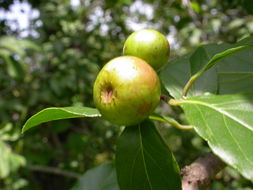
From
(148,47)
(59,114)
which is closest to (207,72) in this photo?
(148,47)

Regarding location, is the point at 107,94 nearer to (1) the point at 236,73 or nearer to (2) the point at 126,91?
(2) the point at 126,91

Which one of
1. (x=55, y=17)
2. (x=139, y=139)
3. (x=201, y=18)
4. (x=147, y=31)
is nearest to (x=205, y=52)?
(x=147, y=31)

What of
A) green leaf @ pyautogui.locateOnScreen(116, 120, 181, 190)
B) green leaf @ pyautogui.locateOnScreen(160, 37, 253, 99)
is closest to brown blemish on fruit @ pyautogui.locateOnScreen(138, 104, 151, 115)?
green leaf @ pyautogui.locateOnScreen(116, 120, 181, 190)

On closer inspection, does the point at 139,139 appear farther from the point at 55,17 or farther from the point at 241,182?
the point at 55,17

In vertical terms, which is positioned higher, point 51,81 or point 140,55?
point 140,55

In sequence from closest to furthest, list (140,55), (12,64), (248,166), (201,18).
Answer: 1. (248,166)
2. (140,55)
3. (12,64)
4. (201,18)

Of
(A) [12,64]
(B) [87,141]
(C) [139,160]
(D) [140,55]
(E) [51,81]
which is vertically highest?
(D) [140,55]
